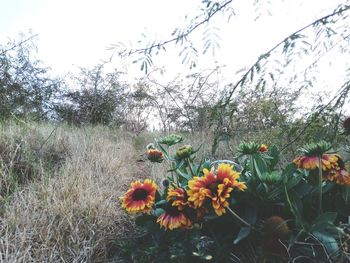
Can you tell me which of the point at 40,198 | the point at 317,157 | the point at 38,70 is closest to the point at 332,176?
the point at 317,157

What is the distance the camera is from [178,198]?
1.27m

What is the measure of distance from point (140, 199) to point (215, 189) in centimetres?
35

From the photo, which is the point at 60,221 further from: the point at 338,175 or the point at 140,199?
the point at 338,175

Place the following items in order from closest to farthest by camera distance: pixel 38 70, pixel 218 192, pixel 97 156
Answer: pixel 218 192 < pixel 97 156 < pixel 38 70

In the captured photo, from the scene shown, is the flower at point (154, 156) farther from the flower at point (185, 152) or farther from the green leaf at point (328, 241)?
the green leaf at point (328, 241)

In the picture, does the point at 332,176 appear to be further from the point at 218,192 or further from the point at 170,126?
the point at 170,126

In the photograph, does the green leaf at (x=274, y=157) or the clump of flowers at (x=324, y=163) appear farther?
the green leaf at (x=274, y=157)

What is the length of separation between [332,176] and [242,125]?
2.41 metres

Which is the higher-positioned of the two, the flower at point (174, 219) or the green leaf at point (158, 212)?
the flower at point (174, 219)

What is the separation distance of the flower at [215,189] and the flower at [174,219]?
72 millimetres

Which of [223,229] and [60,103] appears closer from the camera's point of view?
[223,229]

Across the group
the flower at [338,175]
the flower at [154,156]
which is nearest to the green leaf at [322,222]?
the flower at [338,175]

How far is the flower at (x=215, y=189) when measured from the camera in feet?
3.70

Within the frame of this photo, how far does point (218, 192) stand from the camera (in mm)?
1143
